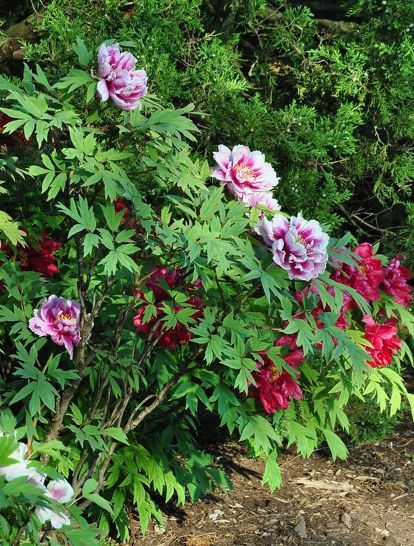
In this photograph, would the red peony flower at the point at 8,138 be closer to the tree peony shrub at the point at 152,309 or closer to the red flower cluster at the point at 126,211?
the tree peony shrub at the point at 152,309

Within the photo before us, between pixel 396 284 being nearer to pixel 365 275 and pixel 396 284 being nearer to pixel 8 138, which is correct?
pixel 365 275

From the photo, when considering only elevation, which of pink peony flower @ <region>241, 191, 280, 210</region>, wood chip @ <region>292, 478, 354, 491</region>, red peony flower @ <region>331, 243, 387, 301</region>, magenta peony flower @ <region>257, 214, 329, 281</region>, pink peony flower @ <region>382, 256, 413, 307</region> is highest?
magenta peony flower @ <region>257, 214, 329, 281</region>

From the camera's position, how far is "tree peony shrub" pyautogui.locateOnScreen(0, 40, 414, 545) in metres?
3.10

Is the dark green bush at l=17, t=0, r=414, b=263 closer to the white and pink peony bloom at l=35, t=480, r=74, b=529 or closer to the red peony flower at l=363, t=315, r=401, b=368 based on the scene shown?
the red peony flower at l=363, t=315, r=401, b=368

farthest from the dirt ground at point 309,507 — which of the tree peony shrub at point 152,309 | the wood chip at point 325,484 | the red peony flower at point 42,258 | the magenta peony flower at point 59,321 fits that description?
the red peony flower at point 42,258

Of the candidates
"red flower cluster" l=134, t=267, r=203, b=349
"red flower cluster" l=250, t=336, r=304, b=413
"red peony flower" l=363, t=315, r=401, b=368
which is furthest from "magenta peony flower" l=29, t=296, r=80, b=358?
"red peony flower" l=363, t=315, r=401, b=368

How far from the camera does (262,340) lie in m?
3.53

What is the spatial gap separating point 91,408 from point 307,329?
88cm

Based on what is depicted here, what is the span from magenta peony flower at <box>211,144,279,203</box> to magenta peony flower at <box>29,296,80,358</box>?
0.72 meters

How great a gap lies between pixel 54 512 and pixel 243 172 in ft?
5.20

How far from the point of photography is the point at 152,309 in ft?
11.2

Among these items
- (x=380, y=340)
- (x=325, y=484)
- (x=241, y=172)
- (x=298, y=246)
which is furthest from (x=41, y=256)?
(x=325, y=484)

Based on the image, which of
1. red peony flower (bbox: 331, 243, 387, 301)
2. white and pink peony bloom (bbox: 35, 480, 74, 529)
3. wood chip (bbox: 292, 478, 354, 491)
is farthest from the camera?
wood chip (bbox: 292, 478, 354, 491)

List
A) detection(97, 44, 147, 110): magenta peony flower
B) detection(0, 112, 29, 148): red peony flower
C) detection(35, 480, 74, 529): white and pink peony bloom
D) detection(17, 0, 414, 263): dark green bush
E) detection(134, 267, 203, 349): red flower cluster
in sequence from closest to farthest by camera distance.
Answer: detection(35, 480, 74, 529): white and pink peony bloom
detection(97, 44, 147, 110): magenta peony flower
detection(134, 267, 203, 349): red flower cluster
detection(0, 112, 29, 148): red peony flower
detection(17, 0, 414, 263): dark green bush
